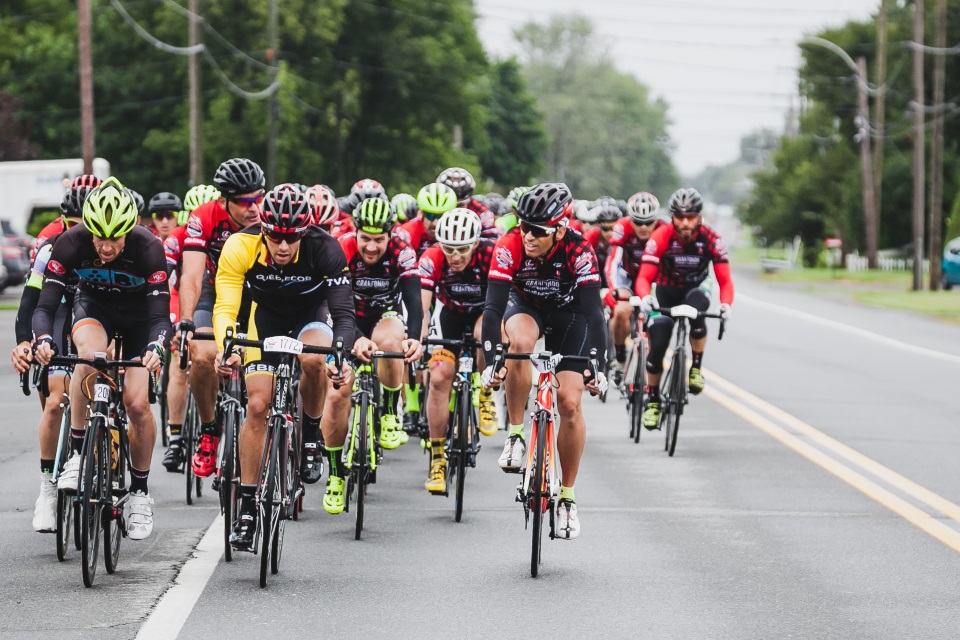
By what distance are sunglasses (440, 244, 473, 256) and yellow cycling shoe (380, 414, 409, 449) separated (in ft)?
3.76

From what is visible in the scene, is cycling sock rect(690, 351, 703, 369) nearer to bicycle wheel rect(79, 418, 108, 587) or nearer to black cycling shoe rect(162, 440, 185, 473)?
black cycling shoe rect(162, 440, 185, 473)

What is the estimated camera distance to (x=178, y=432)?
36.3 ft

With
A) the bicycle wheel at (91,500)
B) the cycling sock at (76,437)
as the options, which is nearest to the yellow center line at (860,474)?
the bicycle wheel at (91,500)

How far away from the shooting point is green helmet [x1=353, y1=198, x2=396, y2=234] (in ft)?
33.7

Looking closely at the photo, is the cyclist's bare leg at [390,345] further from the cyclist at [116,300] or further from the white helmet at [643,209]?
the white helmet at [643,209]

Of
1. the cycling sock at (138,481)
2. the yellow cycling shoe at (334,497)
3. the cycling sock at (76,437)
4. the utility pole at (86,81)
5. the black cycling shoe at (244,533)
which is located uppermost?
the utility pole at (86,81)

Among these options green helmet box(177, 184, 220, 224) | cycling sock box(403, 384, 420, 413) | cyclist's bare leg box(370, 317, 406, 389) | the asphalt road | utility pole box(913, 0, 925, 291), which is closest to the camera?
the asphalt road

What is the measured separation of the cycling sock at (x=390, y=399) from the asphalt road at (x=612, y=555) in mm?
551

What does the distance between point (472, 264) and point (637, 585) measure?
12.9 feet

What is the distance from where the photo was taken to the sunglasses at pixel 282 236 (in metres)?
8.20

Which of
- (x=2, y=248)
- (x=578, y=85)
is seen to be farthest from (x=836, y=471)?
(x=578, y=85)

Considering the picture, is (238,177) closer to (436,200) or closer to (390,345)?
(390,345)

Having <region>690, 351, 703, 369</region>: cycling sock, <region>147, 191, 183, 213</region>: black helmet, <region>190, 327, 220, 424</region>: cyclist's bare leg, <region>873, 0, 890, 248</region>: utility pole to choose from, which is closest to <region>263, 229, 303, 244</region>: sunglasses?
<region>190, 327, 220, 424</region>: cyclist's bare leg

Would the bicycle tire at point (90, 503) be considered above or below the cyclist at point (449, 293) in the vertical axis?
below
